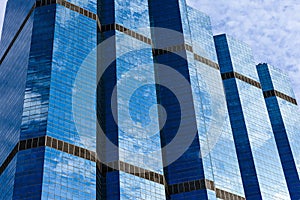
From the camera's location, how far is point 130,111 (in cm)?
8831

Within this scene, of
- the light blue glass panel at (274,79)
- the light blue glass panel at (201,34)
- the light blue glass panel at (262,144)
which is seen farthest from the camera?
the light blue glass panel at (274,79)

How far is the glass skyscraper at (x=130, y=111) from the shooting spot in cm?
7594

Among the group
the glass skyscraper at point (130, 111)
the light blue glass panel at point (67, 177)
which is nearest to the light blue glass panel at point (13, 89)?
the glass skyscraper at point (130, 111)

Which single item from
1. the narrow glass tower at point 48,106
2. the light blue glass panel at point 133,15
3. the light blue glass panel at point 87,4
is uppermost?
the light blue glass panel at point 133,15

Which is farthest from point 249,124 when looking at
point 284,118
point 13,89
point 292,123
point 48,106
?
point 13,89

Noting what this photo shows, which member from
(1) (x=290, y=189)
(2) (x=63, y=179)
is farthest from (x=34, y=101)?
(1) (x=290, y=189)

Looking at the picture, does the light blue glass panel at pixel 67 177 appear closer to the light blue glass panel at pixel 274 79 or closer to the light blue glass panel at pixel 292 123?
the light blue glass panel at pixel 292 123

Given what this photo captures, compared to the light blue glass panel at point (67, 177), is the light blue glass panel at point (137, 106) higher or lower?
higher

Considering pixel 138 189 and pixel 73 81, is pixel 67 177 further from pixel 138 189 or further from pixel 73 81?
pixel 73 81

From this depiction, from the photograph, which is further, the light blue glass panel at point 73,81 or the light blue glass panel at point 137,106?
the light blue glass panel at point 137,106

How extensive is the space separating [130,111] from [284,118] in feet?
179

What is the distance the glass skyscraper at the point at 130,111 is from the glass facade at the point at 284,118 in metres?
0.47

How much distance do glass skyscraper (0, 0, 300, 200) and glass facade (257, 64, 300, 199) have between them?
47cm

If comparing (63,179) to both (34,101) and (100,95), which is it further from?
(100,95)
